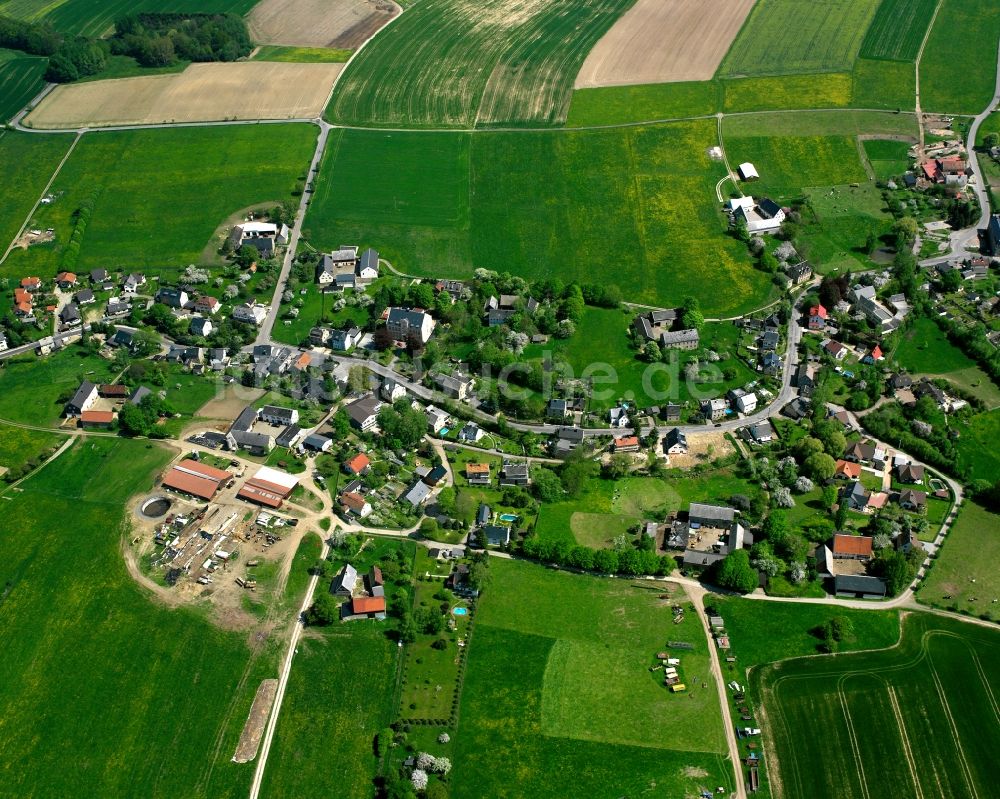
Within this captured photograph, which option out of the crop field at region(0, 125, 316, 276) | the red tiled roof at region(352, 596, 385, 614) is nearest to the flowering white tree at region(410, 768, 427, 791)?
the red tiled roof at region(352, 596, 385, 614)

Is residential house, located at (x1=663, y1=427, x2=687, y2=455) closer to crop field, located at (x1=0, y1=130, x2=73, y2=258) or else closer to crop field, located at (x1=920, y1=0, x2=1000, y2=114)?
crop field, located at (x1=920, y1=0, x2=1000, y2=114)

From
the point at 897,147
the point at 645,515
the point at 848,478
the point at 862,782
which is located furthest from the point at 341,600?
the point at 897,147

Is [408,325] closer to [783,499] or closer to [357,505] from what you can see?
[357,505]

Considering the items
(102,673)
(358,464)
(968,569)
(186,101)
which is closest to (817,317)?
(968,569)

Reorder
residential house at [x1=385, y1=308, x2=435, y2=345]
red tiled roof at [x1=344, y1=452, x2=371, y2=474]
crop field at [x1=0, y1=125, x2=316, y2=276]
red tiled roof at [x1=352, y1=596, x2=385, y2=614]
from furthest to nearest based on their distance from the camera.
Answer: crop field at [x1=0, y1=125, x2=316, y2=276], residential house at [x1=385, y1=308, x2=435, y2=345], red tiled roof at [x1=344, y1=452, x2=371, y2=474], red tiled roof at [x1=352, y1=596, x2=385, y2=614]

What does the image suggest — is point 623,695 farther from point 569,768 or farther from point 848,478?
point 848,478

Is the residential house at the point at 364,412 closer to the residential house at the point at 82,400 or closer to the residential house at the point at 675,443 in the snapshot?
the residential house at the point at 82,400
